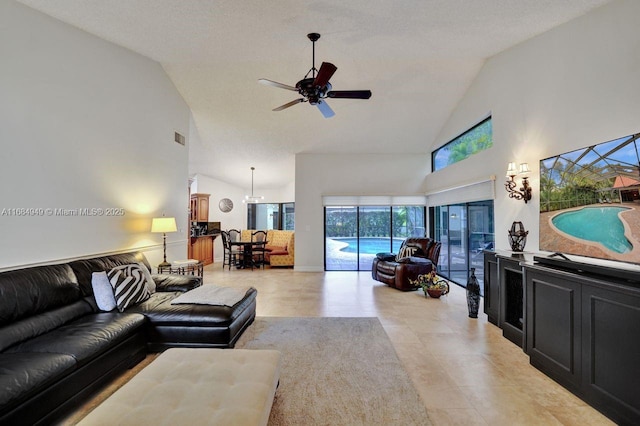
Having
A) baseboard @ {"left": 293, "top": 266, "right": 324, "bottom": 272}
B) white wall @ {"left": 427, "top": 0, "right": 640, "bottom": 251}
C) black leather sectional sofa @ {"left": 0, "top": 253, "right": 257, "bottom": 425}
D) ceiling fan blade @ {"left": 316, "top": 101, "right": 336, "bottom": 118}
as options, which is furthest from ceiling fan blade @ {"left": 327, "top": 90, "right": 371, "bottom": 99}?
baseboard @ {"left": 293, "top": 266, "right": 324, "bottom": 272}

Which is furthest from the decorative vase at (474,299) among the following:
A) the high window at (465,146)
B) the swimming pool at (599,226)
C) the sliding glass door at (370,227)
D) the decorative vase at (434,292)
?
the sliding glass door at (370,227)

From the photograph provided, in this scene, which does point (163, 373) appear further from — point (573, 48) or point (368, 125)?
point (368, 125)

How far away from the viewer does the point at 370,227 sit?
7688 mm

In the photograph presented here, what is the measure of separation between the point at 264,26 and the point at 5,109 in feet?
8.68

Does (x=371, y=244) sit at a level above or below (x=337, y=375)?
above

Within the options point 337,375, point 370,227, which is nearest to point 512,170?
point 337,375

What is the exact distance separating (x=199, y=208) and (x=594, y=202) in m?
8.75

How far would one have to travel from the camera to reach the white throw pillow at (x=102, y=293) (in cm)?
288

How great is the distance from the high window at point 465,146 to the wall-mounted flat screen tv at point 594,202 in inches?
68.2

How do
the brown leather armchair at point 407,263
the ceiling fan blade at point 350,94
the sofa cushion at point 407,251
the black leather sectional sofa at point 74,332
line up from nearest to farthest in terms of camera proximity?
the black leather sectional sofa at point 74,332
the ceiling fan blade at point 350,94
the brown leather armchair at point 407,263
the sofa cushion at point 407,251

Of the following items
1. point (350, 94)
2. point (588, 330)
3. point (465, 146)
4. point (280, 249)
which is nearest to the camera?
point (588, 330)

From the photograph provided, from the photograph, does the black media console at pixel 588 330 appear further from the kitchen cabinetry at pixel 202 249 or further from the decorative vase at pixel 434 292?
the kitchen cabinetry at pixel 202 249

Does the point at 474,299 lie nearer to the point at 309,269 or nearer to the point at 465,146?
the point at 465,146

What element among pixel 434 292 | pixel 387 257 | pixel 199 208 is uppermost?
pixel 199 208
